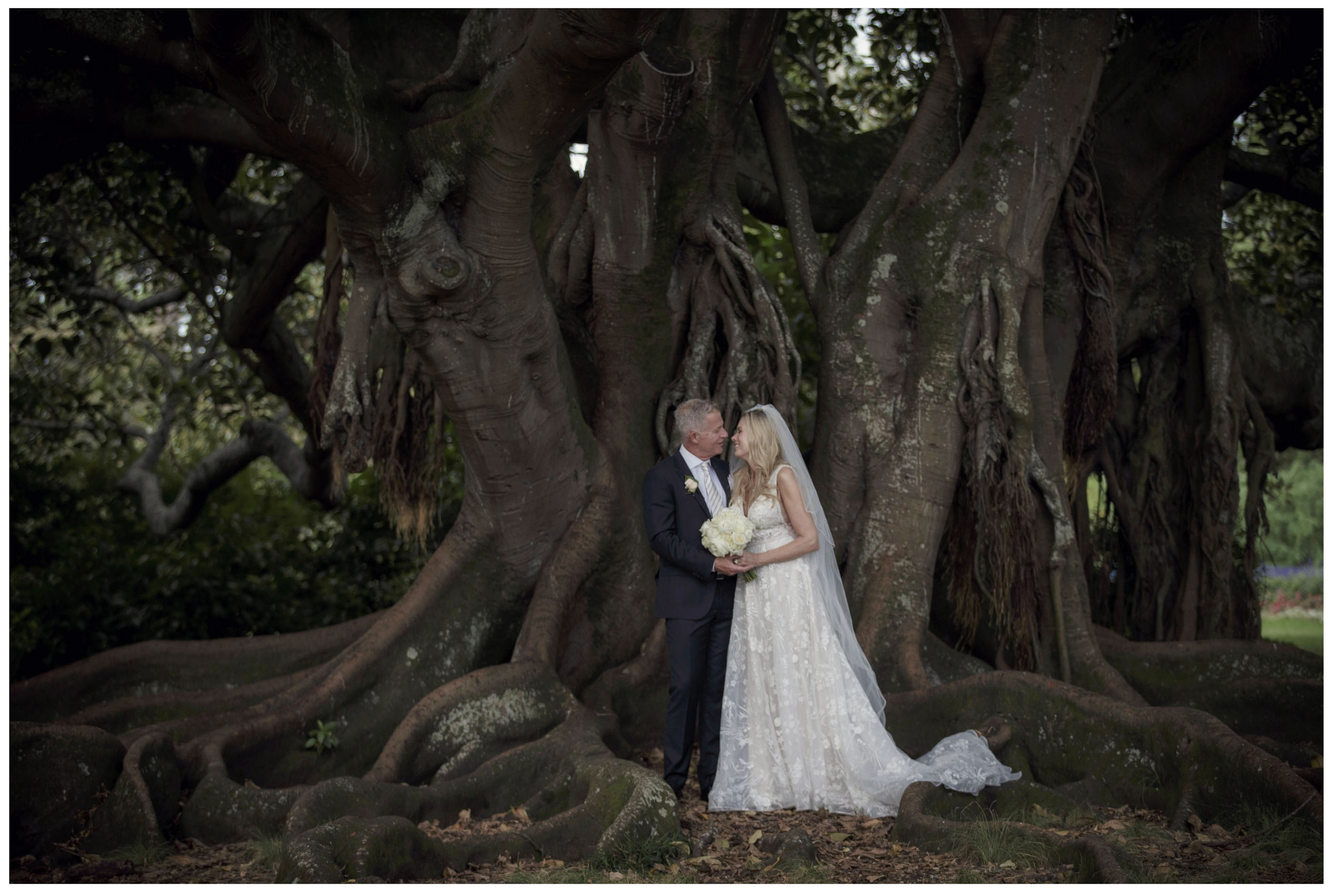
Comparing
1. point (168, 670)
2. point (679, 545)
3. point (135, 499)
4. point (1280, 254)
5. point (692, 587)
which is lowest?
point (168, 670)

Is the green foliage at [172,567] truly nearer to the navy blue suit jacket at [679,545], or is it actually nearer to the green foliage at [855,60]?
the navy blue suit jacket at [679,545]

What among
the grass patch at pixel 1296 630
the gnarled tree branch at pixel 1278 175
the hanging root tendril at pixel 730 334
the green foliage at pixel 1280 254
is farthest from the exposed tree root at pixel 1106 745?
the grass patch at pixel 1296 630

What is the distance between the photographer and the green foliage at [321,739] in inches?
220

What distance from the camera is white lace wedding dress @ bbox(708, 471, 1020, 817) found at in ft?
16.2

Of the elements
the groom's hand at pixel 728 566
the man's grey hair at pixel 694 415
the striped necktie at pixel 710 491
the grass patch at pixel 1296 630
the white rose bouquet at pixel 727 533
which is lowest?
the grass patch at pixel 1296 630

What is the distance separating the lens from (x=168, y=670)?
6.54 meters

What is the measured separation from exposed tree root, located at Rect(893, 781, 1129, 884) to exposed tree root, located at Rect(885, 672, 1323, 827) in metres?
0.68

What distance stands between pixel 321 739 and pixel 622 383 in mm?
2640

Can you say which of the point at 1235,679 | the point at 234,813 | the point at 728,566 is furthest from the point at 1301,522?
the point at 234,813

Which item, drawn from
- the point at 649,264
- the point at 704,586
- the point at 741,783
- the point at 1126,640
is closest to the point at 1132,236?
the point at 1126,640

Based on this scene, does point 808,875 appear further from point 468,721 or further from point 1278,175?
point 1278,175

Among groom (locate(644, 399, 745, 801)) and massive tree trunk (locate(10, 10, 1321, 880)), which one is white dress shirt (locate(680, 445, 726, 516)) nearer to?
groom (locate(644, 399, 745, 801))

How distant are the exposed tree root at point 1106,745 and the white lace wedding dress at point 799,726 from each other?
1.21 feet
